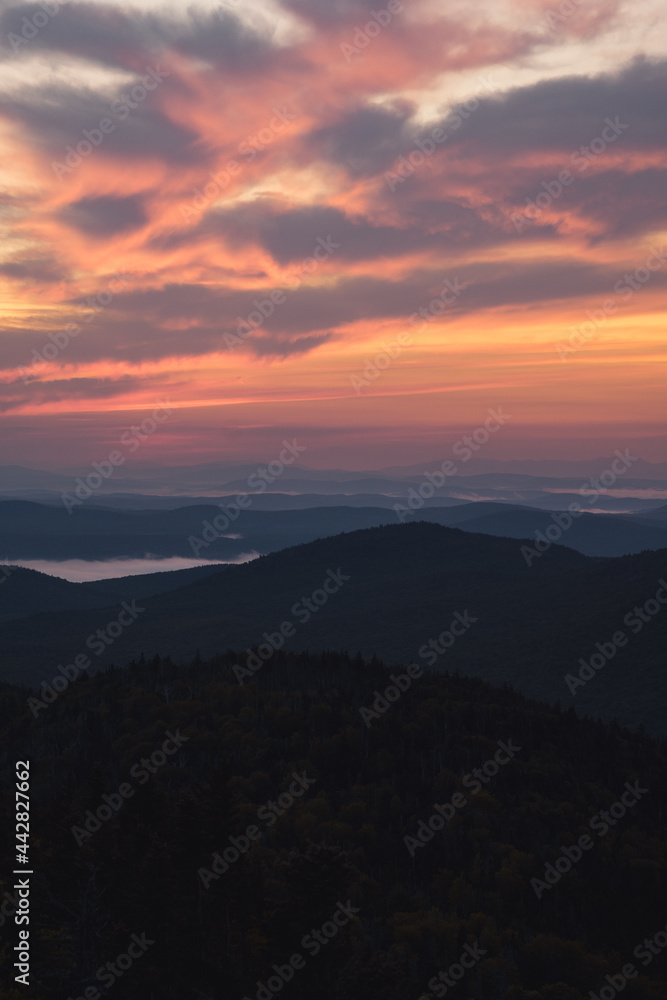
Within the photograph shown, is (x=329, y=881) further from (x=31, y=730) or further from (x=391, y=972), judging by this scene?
(x=31, y=730)

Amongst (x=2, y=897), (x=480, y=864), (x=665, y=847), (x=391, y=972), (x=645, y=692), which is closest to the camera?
(x=391, y=972)

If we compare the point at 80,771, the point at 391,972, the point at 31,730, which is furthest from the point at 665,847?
the point at 31,730

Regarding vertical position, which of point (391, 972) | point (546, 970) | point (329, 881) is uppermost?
point (329, 881)

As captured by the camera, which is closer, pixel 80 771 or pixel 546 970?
pixel 546 970

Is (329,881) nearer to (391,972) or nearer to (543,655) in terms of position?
(391,972)

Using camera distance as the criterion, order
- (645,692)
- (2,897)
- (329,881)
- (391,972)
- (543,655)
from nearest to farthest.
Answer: (391,972), (329,881), (2,897), (645,692), (543,655)

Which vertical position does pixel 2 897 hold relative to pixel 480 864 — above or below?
above
